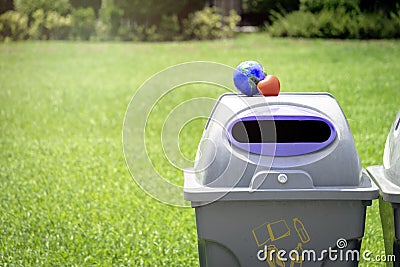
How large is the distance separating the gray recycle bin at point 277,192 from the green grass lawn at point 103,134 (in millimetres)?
1308

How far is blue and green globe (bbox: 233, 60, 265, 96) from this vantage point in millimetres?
3107

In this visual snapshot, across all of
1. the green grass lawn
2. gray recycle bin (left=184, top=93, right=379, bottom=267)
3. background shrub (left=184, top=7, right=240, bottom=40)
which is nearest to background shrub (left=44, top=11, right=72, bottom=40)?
the green grass lawn

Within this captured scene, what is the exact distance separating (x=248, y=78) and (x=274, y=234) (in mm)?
700

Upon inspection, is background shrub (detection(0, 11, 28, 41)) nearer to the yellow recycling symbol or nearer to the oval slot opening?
the oval slot opening

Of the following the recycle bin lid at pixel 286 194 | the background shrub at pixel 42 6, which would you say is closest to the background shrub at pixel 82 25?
the background shrub at pixel 42 6

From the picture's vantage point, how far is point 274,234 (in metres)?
2.90

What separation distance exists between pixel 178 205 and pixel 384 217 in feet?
7.37

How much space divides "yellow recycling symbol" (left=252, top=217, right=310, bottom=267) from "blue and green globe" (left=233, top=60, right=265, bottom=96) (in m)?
0.61

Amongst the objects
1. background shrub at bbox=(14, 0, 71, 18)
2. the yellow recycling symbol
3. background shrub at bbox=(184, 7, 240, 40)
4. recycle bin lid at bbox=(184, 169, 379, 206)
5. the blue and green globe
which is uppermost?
the blue and green globe

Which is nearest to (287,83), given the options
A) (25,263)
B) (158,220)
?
(158,220)

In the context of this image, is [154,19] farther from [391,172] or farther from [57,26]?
[391,172]

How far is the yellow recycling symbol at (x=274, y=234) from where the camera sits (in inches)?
114

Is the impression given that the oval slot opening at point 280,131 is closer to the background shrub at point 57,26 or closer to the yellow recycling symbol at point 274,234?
the yellow recycling symbol at point 274,234

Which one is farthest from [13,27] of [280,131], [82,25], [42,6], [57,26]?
[280,131]
